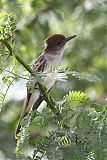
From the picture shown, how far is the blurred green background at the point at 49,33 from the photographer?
7.81 m

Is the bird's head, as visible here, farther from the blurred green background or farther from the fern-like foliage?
the fern-like foliage

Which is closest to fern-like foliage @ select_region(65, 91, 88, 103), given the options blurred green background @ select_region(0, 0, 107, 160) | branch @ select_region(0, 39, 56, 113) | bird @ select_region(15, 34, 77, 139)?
branch @ select_region(0, 39, 56, 113)

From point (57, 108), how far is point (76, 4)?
4.50m

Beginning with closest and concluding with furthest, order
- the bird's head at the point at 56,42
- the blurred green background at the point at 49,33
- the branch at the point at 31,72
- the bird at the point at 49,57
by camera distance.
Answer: the branch at the point at 31,72 < the bird at the point at 49,57 < the bird's head at the point at 56,42 < the blurred green background at the point at 49,33

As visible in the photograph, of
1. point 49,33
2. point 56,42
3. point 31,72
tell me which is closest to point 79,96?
point 31,72

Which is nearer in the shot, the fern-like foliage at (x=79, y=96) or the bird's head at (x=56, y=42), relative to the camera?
the fern-like foliage at (x=79, y=96)

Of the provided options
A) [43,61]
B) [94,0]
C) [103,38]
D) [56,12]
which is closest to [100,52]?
[103,38]

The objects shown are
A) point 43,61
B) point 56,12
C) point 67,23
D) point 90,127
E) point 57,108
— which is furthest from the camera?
point 67,23

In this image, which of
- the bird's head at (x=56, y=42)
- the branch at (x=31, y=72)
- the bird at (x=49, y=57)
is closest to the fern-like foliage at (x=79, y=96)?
the branch at (x=31, y=72)

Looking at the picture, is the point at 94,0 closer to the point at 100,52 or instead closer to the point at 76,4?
the point at 76,4

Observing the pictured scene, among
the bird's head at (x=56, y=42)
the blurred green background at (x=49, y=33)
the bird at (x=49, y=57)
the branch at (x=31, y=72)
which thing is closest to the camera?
the branch at (x=31, y=72)

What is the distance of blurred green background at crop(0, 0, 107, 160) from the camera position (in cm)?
781

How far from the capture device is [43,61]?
555cm

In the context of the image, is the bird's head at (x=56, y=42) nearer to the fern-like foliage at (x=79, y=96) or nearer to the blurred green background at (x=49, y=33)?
the blurred green background at (x=49, y=33)
